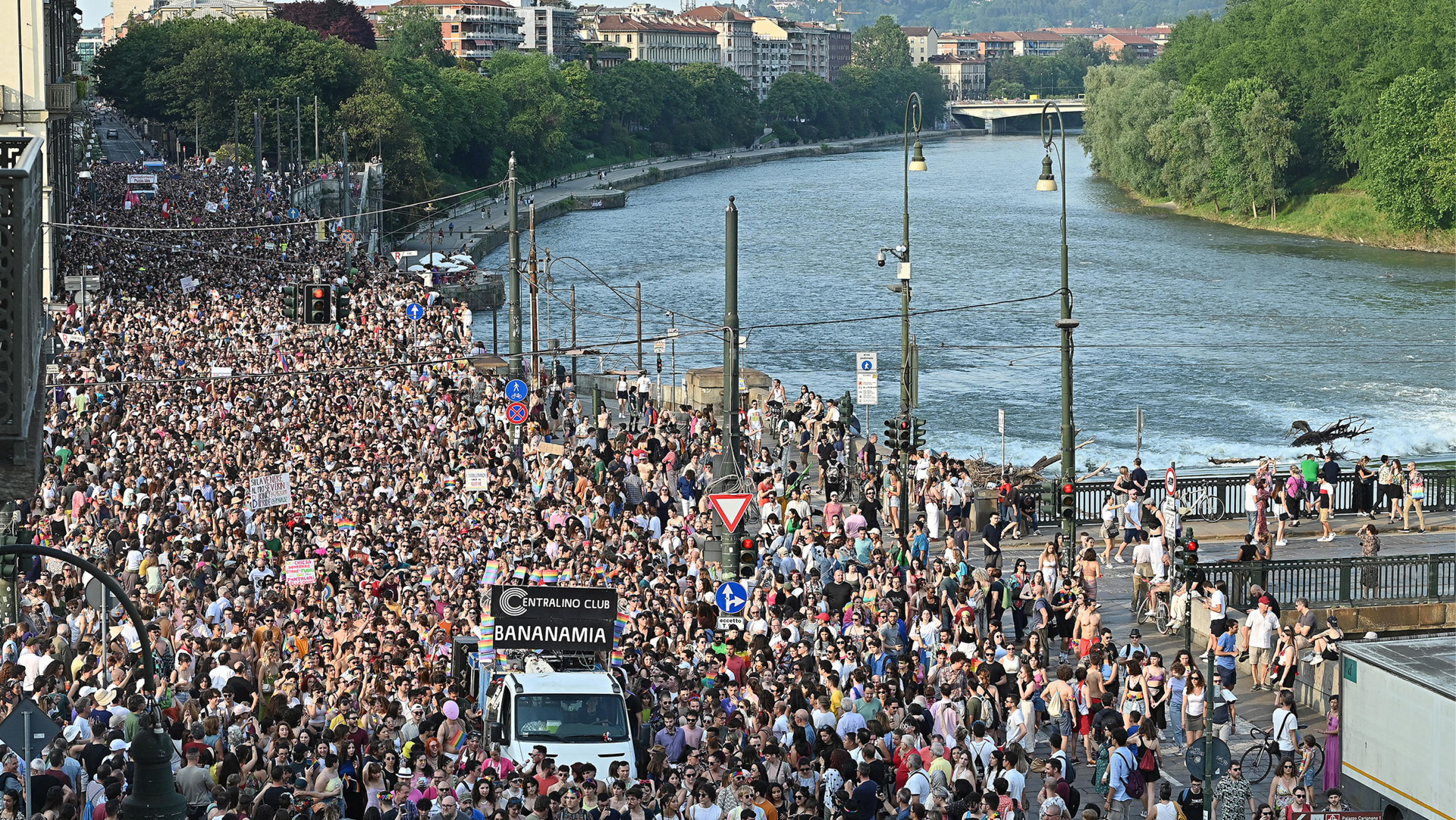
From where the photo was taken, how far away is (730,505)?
22.6 metres

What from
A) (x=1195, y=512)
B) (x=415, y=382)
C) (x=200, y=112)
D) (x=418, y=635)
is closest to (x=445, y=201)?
(x=200, y=112)

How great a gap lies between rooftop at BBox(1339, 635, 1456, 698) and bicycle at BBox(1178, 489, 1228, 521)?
42.0 ft

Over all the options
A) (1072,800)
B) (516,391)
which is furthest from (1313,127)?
(1072,800)

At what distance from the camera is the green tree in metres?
86.8

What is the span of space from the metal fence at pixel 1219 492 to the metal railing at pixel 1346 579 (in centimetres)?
512

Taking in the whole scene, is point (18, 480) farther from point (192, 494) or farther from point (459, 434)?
Answer: point (459, 434)

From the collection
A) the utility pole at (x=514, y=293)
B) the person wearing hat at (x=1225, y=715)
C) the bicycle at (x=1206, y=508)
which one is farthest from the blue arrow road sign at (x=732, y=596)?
the utility pole at (x=514, y=293)

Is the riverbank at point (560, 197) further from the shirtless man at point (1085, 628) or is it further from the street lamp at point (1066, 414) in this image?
the shirtless man at point (1085, 628)

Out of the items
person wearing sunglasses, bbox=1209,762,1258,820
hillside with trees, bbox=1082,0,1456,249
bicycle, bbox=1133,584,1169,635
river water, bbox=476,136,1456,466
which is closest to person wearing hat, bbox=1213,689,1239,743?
person wearing sunglasses, bbox=1209,762,1258,820

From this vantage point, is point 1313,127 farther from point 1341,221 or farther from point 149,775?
point 149,775

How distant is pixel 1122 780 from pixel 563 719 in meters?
4.98

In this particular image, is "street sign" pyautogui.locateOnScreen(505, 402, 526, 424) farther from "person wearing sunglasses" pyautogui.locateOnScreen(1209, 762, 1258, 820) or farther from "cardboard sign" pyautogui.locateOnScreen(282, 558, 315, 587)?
"person wearing sunglasses" pyautogui.locateOnScreen(1209, 762, 1258, 820)

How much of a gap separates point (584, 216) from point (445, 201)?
423 inches

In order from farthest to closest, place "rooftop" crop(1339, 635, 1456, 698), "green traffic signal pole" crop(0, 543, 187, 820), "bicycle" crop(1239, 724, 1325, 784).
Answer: "bicycle" crop(1239, 724, 1325, 784) → "rooftop" crop(1339, 635, 1456, 698) → "green traffic signal pole" crop(0, 543, 187, 820)
